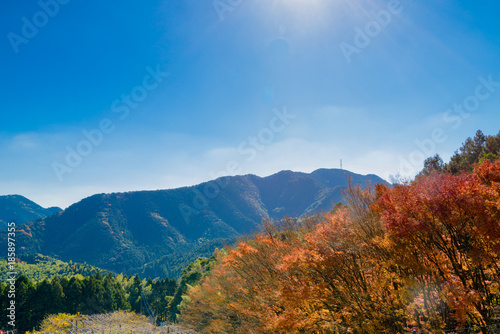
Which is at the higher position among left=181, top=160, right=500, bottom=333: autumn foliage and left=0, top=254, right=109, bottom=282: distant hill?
left=181, top=160, right=500, bottom=333: autumn foliage

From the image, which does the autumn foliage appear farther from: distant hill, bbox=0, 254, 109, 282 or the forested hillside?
distant hill, bbox=0, 254, 109, 282

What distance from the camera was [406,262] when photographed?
694 centimetres

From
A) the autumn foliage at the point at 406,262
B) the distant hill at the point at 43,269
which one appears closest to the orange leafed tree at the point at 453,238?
the autumn foliage at the point at 406,262

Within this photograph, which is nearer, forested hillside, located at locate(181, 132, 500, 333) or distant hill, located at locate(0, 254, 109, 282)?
forested hillside, located at locate(181, 132, 500, 333)

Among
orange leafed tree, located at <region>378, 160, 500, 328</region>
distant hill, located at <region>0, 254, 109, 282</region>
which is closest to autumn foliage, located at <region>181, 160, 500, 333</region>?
orange leafed tree, located at <region>378, 160, 500, 328</region>

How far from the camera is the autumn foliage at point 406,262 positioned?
5922 mm

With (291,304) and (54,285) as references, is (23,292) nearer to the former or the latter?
(54,285)

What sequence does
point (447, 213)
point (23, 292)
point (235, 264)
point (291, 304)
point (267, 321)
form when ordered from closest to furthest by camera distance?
point (447, 213) → point (291, 304) → point (267, 321) → point (235, 264) → point (23, 292)

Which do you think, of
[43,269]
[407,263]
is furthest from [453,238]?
[43,269]

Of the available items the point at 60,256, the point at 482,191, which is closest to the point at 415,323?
the point at 482,191

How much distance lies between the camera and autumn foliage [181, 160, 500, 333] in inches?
233

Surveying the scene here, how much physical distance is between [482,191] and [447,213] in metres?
0.76

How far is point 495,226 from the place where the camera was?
5.48 meters

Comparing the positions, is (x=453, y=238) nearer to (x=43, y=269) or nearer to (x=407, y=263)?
(x=407, y=263)
